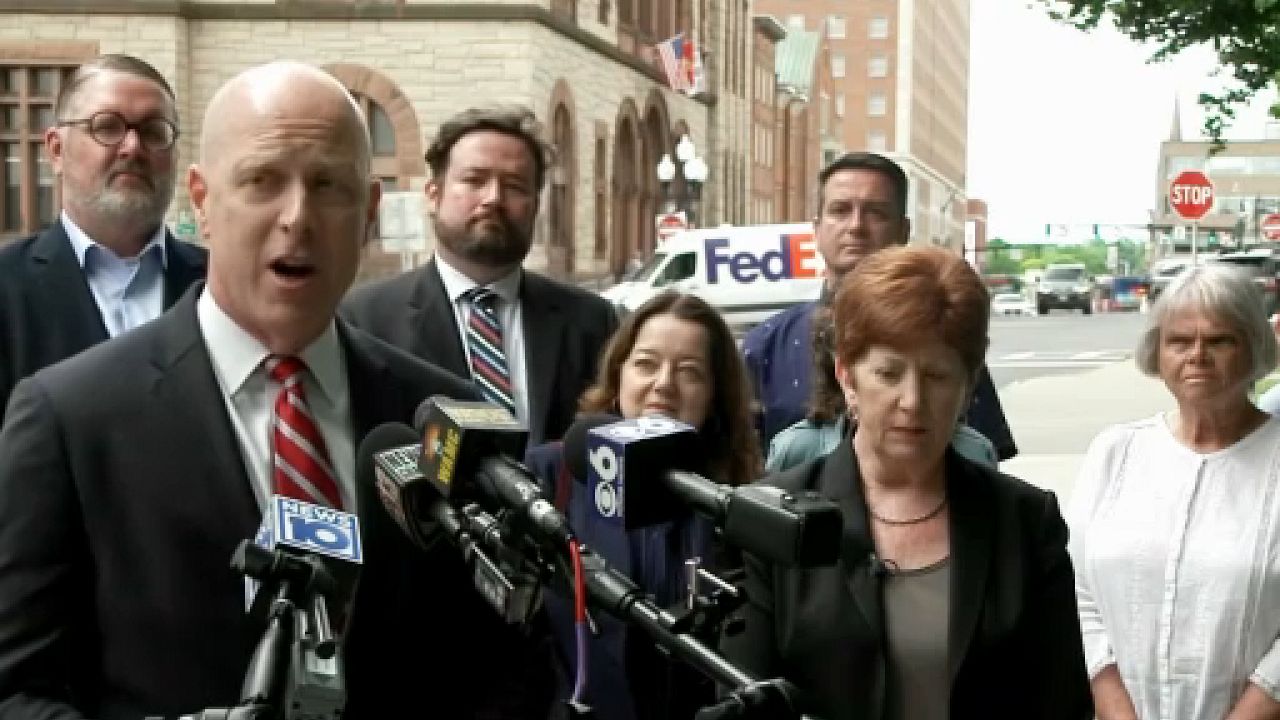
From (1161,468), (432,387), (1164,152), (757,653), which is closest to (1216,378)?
(1161,468)

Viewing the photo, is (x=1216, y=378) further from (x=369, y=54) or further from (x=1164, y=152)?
(x=1164, y=152)

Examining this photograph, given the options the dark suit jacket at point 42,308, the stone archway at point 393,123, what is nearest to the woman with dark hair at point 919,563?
the dark suit jacket at point 42,308

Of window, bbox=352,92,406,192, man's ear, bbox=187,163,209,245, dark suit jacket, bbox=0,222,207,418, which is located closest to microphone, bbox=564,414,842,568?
man's ear, bbox=187,163,209,245

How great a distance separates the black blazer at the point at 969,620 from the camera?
9.66 feet

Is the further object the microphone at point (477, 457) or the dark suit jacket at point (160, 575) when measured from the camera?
the dark suit jacket at point (160, 575)

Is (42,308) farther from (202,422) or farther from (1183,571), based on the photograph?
(1183,571)

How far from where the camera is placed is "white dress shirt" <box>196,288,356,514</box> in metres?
2.38

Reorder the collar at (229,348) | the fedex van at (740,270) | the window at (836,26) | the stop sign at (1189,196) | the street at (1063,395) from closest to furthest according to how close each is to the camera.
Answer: the collar at (229,348)
the street at (1063,395)
the stop sign at (1189,196)
the fedex van at (740,270)
the window at (836,26)

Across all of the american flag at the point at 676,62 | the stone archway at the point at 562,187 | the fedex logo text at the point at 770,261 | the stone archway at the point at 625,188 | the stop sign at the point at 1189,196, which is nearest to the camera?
the stop sign at the point at 1189,196

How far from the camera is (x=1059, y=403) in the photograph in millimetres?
21609

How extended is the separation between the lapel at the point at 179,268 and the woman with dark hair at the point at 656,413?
116 centimetres

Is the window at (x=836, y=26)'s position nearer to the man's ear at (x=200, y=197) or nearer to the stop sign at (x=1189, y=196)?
the stop sign at (x=1189, y=196)

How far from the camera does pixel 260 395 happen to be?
7.97 ft

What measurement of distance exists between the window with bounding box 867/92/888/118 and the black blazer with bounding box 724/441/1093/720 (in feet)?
446
